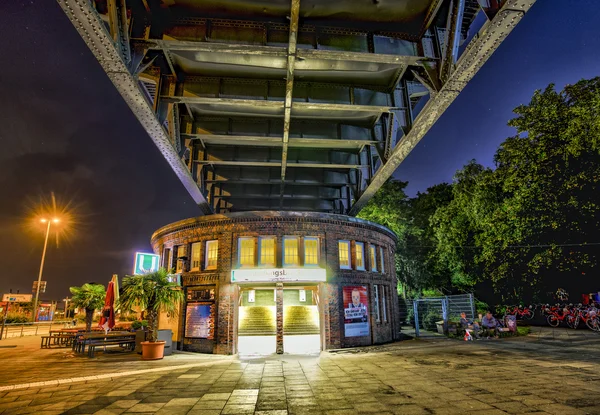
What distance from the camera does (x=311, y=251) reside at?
1641 cm

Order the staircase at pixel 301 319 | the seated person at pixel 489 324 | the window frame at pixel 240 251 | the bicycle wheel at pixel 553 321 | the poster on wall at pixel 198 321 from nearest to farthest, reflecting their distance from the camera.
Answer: the poster on wall at pixel 198 321
the window frame at pixel 240 251
the staircase at pixel 301 319
the seated person at pixel 489 324
the bicycle wheel at pixel 553 321

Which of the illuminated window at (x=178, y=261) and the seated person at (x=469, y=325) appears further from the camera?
the seated person at (x=469, y=325)

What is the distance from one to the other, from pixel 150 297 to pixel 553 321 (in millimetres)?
26003

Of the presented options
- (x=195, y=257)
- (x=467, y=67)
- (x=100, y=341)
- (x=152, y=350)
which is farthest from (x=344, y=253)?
(x=100, y=341)

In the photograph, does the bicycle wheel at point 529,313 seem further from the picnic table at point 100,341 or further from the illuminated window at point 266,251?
the picnic table at point 100,341

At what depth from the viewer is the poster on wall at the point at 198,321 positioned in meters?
15.6

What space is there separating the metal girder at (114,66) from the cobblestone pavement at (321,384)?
7.12 meters

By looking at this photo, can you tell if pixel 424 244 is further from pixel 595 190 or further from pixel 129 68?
pixel 129 68

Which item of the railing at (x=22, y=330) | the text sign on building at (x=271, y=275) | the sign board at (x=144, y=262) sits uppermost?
the sign board at (x=144, y=262)

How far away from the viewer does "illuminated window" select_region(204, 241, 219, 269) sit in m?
16.5

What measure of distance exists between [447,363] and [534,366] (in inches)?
91.6

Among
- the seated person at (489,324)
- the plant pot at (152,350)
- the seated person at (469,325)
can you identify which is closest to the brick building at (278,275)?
the plant pot at (152,350)

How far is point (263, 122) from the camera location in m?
13.6

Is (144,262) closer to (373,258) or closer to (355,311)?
(355,311)
